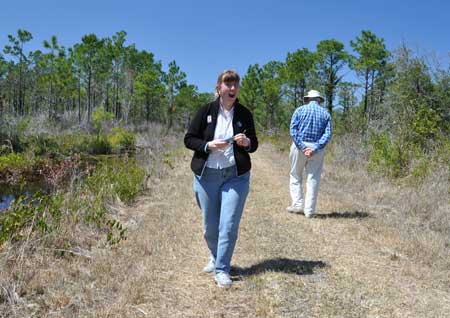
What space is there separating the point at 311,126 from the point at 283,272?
2838mm

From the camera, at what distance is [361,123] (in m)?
14.8

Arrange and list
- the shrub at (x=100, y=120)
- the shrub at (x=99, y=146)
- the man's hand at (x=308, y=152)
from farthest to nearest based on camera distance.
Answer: the shrub at (x=100, y=120), the shrub at (x=99, y=146), the man's hand at (x=308, y=152)

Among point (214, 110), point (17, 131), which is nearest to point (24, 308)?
point (214, 110)

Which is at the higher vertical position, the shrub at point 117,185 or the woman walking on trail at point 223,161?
the woman walking on trail at point 223,161

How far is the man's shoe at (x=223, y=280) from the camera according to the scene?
3.88 meters

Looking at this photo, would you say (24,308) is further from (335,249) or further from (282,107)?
(282,107)

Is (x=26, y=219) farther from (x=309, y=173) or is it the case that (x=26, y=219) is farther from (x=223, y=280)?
(x=309, y=173)

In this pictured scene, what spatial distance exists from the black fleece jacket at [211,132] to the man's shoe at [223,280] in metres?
0.97

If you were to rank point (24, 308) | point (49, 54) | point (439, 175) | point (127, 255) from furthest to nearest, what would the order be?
point (49, 54) < point (439, 175) < point (127, 255) < point (24, 308)

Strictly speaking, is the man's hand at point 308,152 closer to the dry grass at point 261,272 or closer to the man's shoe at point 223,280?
the dry grass at point 261,272

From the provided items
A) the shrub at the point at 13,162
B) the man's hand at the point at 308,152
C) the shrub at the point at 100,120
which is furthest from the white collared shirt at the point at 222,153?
the shrub at the point at 100,120

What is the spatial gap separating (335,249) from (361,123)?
34.7 ft

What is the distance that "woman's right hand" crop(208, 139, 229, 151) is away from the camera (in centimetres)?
375

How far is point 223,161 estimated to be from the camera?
12.8 ft
